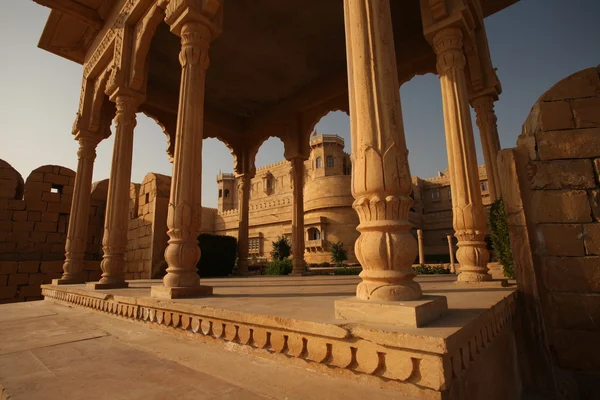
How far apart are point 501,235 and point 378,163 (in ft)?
11.6

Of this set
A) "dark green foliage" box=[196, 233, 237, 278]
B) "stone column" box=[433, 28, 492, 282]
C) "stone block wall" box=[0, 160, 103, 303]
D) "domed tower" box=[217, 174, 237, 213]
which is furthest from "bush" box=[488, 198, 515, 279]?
"domed tower" box=[217, 174, 237, 213]

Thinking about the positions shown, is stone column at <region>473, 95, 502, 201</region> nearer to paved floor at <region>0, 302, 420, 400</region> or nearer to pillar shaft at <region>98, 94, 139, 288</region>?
paved floor at <region>0, 302, 420, 400</region>

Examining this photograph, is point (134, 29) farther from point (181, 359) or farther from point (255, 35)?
point (181, 359)

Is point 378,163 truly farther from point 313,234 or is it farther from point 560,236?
point 313,234

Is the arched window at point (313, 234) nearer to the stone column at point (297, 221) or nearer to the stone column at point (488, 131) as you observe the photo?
the stone column at point (297, 221)

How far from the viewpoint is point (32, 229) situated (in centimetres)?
951

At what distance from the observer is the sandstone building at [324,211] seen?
27.1m

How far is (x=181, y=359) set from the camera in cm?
214

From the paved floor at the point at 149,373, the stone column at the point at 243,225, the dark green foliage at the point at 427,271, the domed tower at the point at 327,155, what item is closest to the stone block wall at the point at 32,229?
the stone column at the point at 243,225

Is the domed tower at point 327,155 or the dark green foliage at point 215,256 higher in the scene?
the domed tower at point 327,155

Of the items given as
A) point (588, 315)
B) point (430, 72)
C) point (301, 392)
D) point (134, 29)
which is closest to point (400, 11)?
point (430, 72)

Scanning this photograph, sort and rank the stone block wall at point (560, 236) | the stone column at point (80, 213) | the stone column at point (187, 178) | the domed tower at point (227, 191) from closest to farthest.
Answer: the stone block wall at point (560, 236)
the stone column at point (187, 178)
the stone column at point (80, 213)
the domed tower at point (227, 191)

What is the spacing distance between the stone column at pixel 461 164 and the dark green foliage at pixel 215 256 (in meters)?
7.89

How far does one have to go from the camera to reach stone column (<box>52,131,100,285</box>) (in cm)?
670
